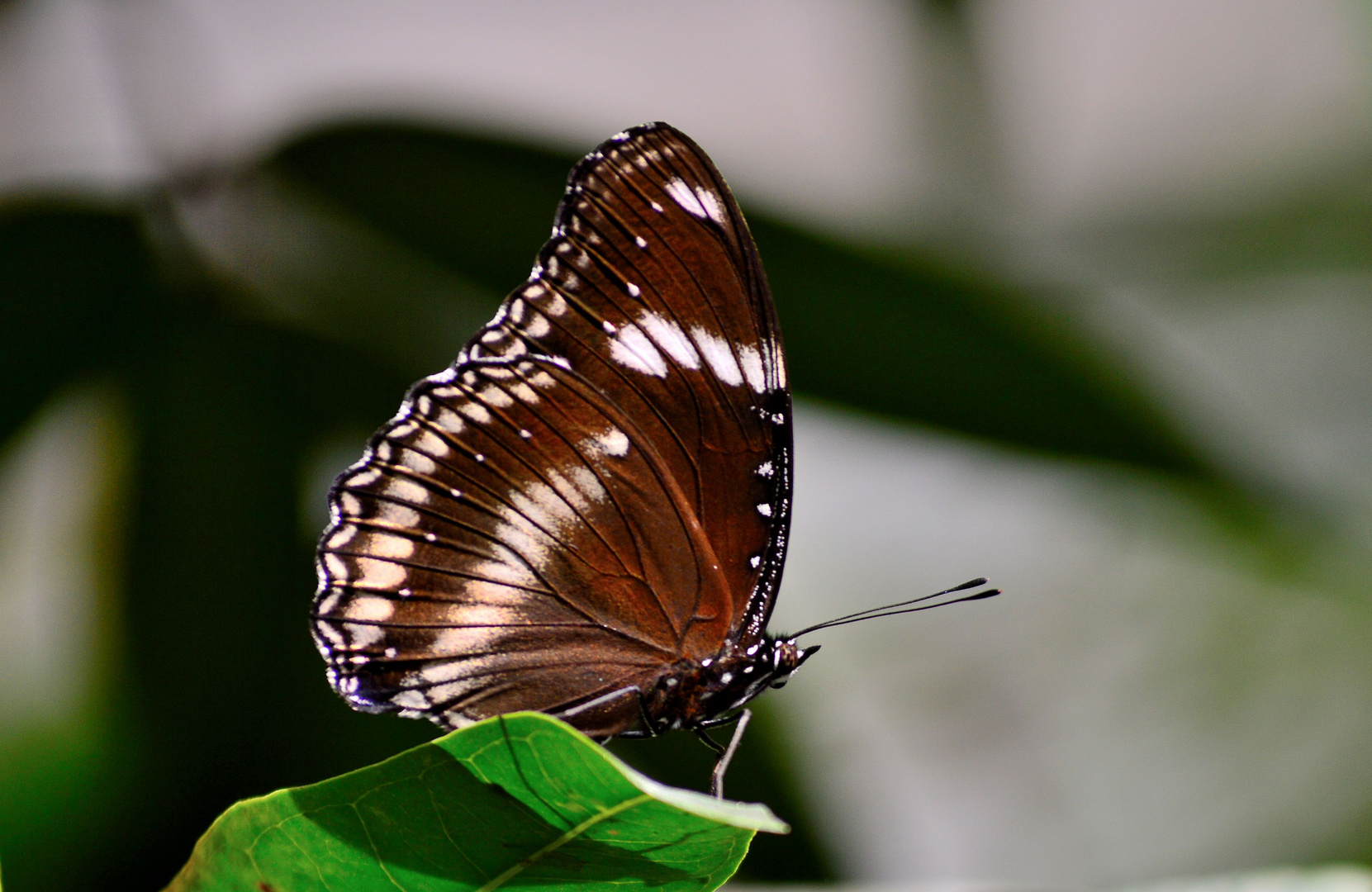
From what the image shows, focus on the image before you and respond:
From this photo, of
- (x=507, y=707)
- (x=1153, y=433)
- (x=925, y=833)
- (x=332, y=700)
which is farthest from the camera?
(x=925, y=833)

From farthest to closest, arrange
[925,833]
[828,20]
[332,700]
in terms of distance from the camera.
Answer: [828,20], [925,833], [332,700]

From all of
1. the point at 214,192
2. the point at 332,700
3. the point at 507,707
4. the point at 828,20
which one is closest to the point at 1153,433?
the point at 507,707

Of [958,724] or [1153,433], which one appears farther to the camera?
[958,724]

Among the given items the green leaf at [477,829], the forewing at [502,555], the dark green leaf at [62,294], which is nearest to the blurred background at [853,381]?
the dark green leaf at [62,294]

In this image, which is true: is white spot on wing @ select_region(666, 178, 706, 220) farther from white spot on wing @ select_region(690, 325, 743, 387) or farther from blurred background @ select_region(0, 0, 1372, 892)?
blurred background @ select_region(0, 0, 1372, 892)

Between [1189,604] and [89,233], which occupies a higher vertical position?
[89,233]

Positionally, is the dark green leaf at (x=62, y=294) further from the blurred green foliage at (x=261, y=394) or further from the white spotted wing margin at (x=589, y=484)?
the white spotted wing margin at (x=589, y=484)

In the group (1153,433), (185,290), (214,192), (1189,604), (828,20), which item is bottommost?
(1189,604)

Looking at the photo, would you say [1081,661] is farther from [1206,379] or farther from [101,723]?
[101,723]
